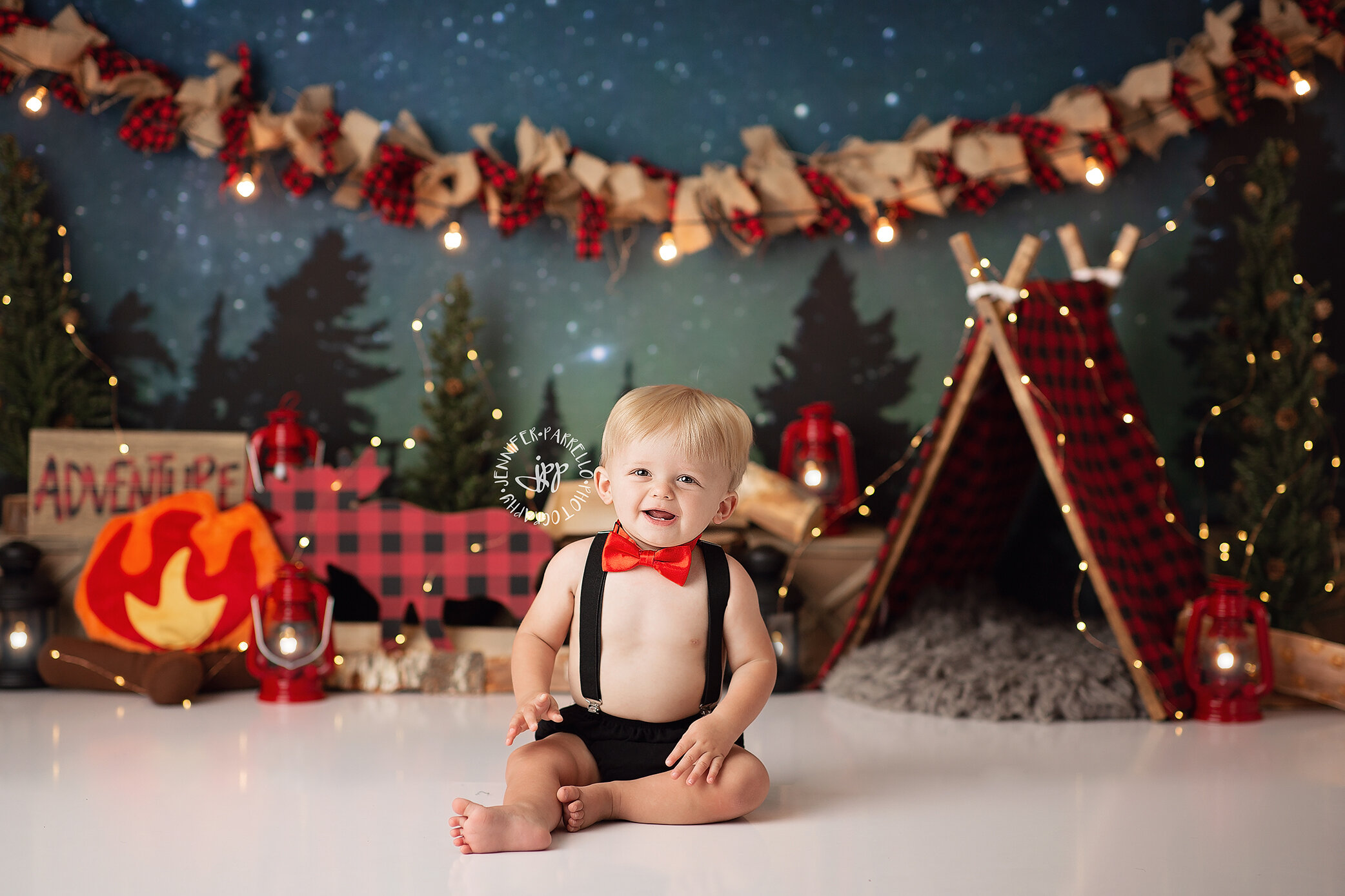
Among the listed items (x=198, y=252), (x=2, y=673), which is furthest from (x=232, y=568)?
(x=198, y=252)

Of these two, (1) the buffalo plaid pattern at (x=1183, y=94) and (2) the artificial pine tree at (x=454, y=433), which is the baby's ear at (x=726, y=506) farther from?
(1) the buffalo plaid pattern at (x=1183, y=94)

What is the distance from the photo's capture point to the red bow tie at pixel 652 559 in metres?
1.88

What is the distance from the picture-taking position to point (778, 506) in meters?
3.13

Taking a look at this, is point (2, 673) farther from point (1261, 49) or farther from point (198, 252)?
point (1261, 49)

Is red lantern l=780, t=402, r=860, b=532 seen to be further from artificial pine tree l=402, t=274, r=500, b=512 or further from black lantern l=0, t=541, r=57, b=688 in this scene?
black lantern l=0, t=541, r=57, b=688

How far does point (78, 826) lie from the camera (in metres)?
1.79

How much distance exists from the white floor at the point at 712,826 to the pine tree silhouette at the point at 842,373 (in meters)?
1.10

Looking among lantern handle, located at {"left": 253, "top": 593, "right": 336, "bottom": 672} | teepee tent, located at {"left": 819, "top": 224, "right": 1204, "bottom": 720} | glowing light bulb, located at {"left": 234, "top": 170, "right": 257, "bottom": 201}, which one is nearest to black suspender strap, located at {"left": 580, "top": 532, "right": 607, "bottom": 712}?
lantern handle, located at {"left": 253, "top": 593, "right": 336, "bottom": 672}

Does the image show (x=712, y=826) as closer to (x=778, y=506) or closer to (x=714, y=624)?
(x=714, y=624)

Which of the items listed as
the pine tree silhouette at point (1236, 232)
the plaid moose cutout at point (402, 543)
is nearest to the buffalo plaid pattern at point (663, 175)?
the plaid moose cutout at point (402, 543)

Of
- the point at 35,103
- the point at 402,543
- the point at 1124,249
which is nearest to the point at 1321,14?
the point at 1124,249

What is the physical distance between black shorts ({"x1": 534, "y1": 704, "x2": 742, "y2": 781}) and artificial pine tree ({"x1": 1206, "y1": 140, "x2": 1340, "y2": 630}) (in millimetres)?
1953

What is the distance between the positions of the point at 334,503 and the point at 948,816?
1.82 m

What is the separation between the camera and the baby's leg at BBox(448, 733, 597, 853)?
1.64 m
